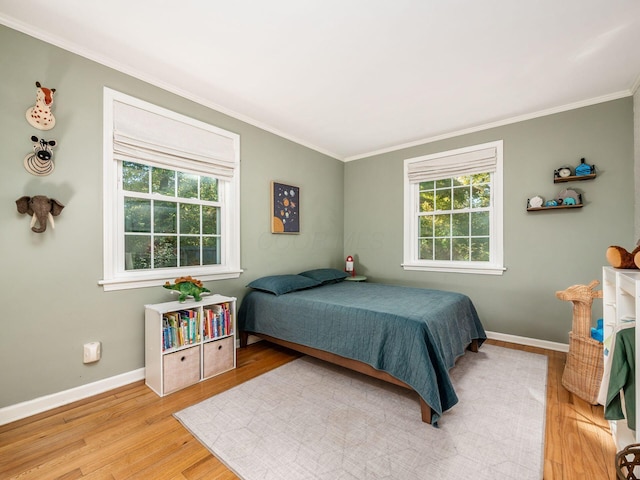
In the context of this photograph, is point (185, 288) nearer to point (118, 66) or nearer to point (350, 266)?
point (118, 66)

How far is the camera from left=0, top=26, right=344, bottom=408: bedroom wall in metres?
1.85

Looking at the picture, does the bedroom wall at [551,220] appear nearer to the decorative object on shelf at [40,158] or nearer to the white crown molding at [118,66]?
the white crown molding at [118,66]

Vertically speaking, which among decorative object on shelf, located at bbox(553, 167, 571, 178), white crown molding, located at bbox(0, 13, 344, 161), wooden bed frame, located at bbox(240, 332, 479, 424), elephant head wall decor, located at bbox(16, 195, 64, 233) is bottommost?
wooden bed frame, located at bbox(240, 332, 479, 424)

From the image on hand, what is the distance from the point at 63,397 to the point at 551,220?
456 centimetres

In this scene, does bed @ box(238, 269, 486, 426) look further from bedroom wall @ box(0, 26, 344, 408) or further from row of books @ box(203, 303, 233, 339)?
bedroom wall @ box(0, 26, 344, 408)

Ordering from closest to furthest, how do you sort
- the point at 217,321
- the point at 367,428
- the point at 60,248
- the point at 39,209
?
the point at 367,428
the point at 39,209
the point at 60,248
the point at 217,321

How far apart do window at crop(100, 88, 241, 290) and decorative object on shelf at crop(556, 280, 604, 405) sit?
3009mm

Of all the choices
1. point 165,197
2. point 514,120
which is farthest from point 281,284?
point 514,120

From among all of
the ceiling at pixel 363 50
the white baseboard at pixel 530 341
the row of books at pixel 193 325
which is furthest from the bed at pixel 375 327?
the ceiling at pixel 363 50

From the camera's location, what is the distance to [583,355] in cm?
211

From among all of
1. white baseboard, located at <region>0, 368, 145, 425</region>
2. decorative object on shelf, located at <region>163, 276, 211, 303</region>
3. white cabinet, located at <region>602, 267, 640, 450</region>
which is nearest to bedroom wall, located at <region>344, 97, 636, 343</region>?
white cabinet, located at <region>602, 267, 640, 450</region>

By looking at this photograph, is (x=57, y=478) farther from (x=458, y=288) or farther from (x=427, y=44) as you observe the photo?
(x=458, y=288)

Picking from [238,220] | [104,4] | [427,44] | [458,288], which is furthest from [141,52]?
[458,288]

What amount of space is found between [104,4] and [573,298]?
374cm
